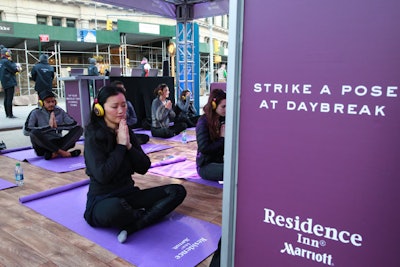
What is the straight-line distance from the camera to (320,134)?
1075 mm

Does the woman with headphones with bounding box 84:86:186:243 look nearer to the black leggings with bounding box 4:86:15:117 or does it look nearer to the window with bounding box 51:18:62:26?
the black leggings with bounding box 4:86:15:117

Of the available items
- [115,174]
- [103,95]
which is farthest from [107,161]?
[103,95]

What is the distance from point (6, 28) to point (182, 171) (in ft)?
47.8

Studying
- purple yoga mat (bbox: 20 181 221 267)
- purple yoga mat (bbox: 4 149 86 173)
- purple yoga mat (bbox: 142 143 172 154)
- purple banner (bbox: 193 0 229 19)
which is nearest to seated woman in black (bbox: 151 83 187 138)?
purple yoga mat (bbox: 142 143 172 154)

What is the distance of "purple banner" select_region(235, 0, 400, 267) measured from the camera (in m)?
0.96

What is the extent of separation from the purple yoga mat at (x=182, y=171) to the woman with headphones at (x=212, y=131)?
0.17 m

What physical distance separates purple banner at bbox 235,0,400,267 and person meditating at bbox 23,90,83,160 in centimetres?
425

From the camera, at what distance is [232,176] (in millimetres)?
1263

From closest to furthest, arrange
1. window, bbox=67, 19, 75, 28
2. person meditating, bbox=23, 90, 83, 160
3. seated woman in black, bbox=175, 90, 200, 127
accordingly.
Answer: person meditating, bbox=23, 90, 83, 160 → seated woman in black, bbox=175, 90, 200, 127 → window, bbox=67, 19, 75, 28

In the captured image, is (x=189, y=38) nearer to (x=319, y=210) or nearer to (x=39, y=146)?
(x=39, y=146)

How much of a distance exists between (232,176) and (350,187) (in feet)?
1.37

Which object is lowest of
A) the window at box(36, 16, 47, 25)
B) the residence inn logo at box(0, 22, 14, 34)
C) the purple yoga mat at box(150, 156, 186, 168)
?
the purple yoga mat at box(150, 156, 186, 168)

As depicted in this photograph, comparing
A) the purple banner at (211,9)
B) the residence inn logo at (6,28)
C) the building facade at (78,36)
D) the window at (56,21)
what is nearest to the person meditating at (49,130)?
the purple banner at (211,9)

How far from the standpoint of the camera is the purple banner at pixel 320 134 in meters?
0.96
